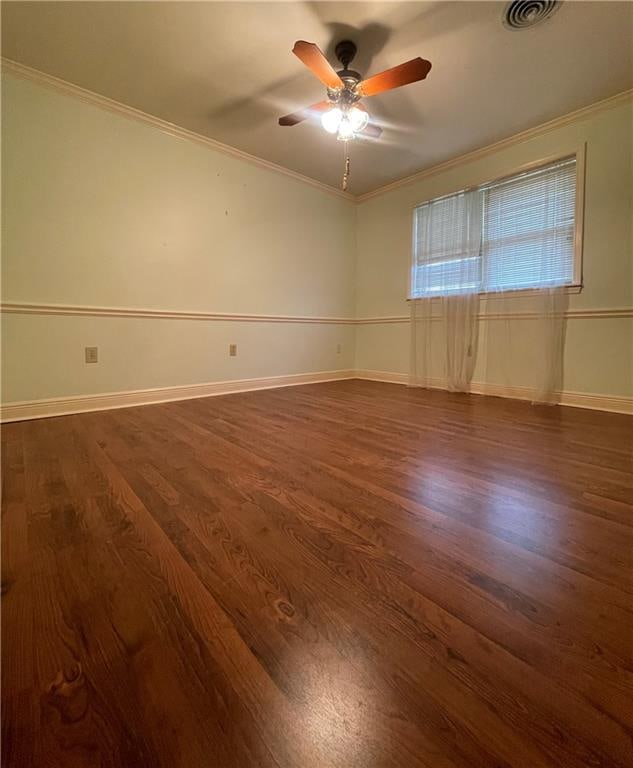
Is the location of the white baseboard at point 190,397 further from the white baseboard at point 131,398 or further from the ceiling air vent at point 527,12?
the ceiling air vent at point 527,12

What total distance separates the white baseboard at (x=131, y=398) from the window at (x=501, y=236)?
6.29 ft

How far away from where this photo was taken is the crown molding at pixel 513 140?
8.00 ft

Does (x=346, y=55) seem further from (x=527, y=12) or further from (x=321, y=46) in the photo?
(x=527, y=12)

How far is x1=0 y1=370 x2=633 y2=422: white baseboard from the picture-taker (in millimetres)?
2301

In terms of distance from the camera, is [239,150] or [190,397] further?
[239,150]

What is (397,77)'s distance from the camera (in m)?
1.86

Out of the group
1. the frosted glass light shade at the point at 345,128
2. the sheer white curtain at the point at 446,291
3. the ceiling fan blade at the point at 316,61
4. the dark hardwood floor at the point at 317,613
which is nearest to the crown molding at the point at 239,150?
the sheer white curtain at the point at 446,291

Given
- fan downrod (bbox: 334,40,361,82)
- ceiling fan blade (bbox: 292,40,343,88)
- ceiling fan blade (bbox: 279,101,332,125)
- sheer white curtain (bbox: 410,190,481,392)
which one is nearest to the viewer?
ceiling fan blade (bbox: 292,40,343,88)

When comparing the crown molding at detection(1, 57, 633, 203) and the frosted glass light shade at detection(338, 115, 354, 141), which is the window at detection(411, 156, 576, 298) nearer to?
the crown molding at detection(1, 57, 633, 203)

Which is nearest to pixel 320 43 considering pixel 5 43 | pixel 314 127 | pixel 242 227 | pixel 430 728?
pixel 314 127

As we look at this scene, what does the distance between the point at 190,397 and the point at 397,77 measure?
2717 millimetres

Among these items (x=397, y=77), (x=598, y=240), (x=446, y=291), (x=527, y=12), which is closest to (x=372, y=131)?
(x=397, y=77)

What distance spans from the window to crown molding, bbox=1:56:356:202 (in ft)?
5.24

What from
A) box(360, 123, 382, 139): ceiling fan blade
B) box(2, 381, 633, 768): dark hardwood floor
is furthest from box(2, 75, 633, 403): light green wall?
box(2, 381, 633, 768): dark hardwood floor
